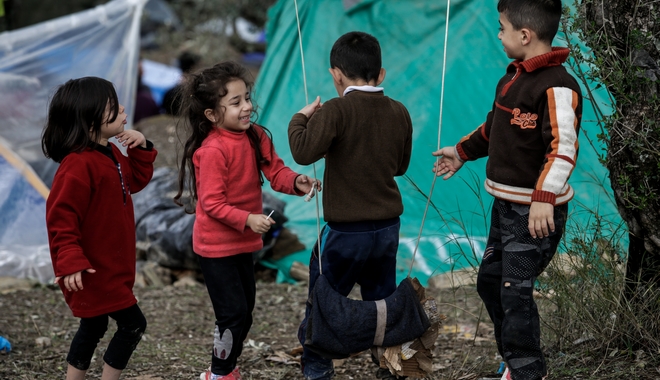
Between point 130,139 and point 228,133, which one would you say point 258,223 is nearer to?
point 228,133

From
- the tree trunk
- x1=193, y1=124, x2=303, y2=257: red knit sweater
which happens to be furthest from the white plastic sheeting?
the tree trunk

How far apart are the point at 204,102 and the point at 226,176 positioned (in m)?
0.32

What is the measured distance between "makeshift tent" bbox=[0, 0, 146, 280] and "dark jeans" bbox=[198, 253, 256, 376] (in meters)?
2.60

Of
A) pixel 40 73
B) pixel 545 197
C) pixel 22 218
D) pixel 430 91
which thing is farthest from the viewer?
pixel 40 73

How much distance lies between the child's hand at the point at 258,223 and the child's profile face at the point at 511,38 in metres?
1.06

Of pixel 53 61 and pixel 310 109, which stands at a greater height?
pixel 310 109

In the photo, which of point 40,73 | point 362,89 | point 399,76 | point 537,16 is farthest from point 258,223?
point 40,73

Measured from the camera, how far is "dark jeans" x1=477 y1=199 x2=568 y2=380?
2725 mm

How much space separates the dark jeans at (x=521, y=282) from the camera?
272 centimetres

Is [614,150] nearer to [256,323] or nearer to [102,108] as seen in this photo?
[102,108]

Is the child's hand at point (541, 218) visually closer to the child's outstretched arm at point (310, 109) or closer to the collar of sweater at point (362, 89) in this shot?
the collar of sweater at point (362, 89)

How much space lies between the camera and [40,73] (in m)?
5.58

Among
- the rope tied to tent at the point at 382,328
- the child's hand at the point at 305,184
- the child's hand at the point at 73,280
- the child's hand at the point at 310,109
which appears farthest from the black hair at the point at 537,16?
the child's hand at the point at 73,280

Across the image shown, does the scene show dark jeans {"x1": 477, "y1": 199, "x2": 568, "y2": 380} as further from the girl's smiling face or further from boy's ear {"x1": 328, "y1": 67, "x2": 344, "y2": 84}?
the girl's smiling face
